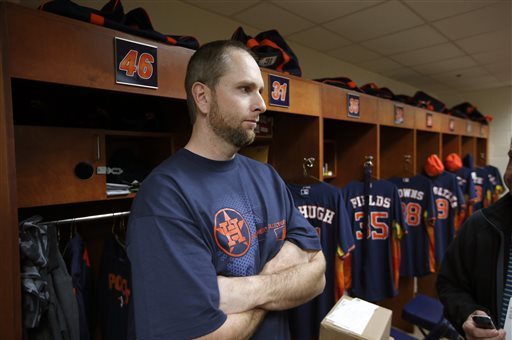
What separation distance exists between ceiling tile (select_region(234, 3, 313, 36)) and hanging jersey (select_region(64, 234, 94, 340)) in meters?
1.83

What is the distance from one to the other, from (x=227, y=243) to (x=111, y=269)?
0.81m

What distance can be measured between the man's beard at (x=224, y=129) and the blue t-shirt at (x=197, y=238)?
0.30ft

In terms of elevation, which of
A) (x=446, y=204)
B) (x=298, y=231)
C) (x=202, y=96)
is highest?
(x=202, y=96)

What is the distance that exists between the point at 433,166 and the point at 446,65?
1509mm

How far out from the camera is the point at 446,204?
10.3ft

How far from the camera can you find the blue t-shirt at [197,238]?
0.79 meters

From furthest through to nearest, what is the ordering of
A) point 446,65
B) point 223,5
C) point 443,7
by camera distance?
point 446,65 → point 443,7 → point 223,5

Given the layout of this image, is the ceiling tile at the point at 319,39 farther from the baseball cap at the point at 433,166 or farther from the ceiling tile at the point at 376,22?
the baseball cap at the point at 433,166

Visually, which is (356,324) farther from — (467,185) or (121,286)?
(467,185)

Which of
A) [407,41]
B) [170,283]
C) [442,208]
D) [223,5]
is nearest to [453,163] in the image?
[442,208]

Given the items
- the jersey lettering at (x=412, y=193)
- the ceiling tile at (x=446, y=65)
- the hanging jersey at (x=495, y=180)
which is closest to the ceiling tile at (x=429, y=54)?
the ceiling tile at (x=446, y=65)

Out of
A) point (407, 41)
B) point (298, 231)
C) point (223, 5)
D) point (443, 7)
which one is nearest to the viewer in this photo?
point (298, 231)

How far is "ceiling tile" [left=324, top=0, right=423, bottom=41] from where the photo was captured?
227 cm

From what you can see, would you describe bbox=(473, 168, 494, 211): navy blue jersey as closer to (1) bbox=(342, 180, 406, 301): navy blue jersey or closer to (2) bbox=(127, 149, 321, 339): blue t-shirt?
(1) bbox=(342, 180, 406, 301): navy blue jersey
